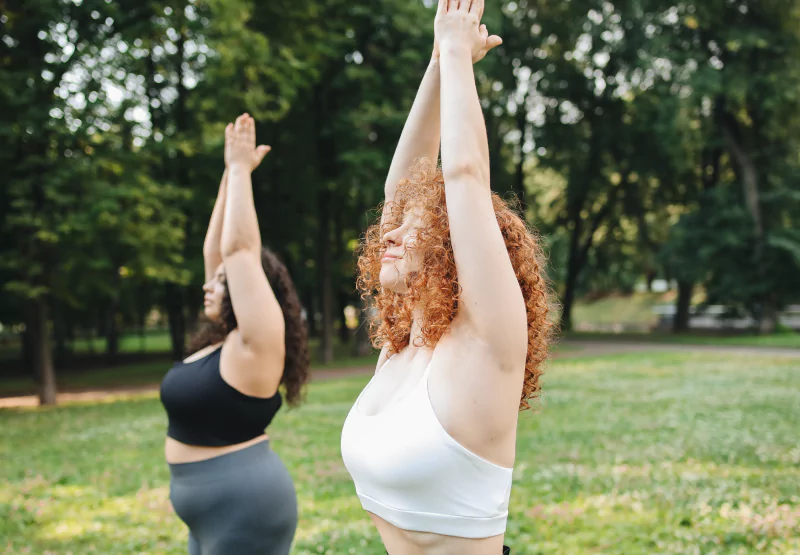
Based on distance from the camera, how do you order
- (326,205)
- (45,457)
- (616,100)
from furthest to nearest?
(616,100) → (326,205) → (45,457)

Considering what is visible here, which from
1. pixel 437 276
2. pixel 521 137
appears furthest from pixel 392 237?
pixel 521 137

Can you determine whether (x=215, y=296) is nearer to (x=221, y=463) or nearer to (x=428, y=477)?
(x=221, y=463)

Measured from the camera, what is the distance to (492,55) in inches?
1081

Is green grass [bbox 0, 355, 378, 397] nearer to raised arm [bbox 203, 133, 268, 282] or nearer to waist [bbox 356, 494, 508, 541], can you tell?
raised arm [bbox 203, 133, 268, 282]

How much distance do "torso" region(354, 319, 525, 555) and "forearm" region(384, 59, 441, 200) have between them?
77 centimetres

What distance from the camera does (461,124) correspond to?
1.82 m

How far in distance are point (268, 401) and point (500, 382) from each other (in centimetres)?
181

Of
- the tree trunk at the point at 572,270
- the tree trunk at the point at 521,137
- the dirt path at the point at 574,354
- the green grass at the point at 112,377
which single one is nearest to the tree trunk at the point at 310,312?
the tree trunk at the point at 521,137

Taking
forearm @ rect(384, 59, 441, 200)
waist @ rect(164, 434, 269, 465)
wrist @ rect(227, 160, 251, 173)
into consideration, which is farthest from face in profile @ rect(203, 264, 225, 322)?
forearm @ rect(384, 59, 441, 200)

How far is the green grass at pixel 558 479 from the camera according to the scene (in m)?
5.83

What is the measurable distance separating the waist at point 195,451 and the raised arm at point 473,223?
70.6 inches

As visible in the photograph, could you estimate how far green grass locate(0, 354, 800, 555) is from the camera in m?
5.83

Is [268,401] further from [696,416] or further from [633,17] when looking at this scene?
[633,17]

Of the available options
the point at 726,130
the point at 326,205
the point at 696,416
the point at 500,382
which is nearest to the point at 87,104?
the point at 326,205
